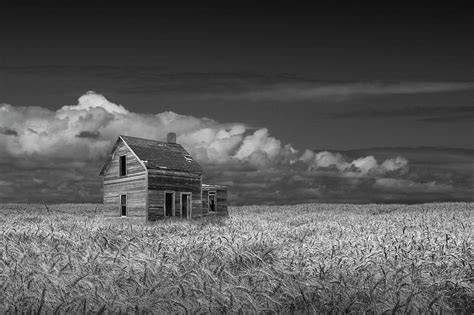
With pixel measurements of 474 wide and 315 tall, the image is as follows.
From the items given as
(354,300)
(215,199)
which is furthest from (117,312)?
(215,199)

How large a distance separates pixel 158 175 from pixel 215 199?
11349 mm

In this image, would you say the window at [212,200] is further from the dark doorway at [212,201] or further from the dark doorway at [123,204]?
the dark doorway at [123,204]

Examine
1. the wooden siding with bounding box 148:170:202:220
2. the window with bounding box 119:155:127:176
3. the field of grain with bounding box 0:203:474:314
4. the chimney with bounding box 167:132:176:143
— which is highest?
the chimney with bounding box 167:132:176:143

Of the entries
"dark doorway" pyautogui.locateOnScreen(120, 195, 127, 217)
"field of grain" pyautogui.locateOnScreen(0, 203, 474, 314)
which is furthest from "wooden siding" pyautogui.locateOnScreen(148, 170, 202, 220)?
"field of grain" pyautogui.locateOnScreen(0, 203, 474, 314)

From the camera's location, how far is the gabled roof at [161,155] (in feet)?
106

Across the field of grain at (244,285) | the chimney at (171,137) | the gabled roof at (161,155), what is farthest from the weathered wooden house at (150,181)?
the field of grain at (244,285)

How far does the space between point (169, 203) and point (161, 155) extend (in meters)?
3.41

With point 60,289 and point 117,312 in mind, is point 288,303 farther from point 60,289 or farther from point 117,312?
point 60,289

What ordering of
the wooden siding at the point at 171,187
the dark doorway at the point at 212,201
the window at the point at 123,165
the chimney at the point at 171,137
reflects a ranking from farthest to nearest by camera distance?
the dark doorway at the point at 212,201 < the chimney at the point at 171,137 < the window at the point at 123,165 < the wooden siding at the point at 171,187

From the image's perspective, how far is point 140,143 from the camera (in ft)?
111

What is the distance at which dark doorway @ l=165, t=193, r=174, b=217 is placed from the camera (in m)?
33.2

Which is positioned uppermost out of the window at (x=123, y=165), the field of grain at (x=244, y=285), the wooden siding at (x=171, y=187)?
the window at (x=123, y=165)

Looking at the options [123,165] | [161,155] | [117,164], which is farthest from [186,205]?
[117,164]

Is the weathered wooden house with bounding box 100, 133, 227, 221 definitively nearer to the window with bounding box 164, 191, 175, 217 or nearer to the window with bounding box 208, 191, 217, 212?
the window with bounding box 164, 191, 175, 217
